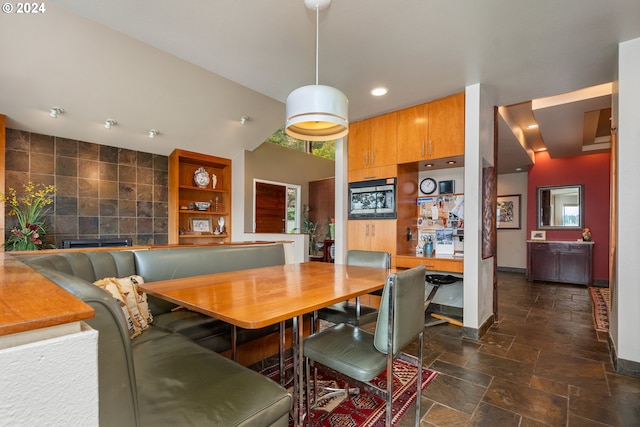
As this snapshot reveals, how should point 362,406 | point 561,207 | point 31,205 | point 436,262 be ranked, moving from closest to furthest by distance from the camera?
point 362,406 < point 436,262 < point 31,205 < point 561,207

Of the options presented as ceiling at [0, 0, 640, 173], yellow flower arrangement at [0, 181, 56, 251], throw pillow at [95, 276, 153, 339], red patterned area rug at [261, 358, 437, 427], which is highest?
ceiling at [0, 0, 640, 173]

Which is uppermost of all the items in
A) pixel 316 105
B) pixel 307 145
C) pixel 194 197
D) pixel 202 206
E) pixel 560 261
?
pixel 307 145


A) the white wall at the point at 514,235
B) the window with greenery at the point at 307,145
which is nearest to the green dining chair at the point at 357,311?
the white wall at the point at 514,235

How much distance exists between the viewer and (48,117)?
12.2 ft

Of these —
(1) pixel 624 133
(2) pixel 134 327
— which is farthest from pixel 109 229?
(1) pixel 624 133

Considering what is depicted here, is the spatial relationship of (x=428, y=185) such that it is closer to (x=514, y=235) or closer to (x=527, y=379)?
(x=527, y=379)

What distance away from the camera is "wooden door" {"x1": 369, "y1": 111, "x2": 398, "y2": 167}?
363cm

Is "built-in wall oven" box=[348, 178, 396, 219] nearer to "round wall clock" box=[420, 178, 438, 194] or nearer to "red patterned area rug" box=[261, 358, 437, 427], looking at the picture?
"round wall clock" box=[420, 178, 438, 194]

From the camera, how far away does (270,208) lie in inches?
245

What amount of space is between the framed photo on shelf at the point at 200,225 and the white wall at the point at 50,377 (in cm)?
521

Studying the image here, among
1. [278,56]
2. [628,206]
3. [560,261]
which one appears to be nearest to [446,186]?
[628,206]

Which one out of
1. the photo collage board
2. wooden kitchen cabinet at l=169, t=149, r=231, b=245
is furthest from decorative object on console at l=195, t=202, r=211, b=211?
the photo collage board

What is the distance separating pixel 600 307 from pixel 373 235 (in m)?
3.45

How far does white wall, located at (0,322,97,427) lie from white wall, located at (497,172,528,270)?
7992 millimetres
